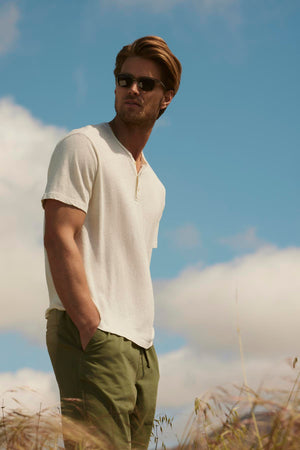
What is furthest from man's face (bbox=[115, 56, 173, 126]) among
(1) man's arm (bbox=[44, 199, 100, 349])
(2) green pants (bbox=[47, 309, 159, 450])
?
(2) green pants (bbox=[47, 309, 159, 450])

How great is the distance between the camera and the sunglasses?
152 inches

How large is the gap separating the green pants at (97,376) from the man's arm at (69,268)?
0.35 ft

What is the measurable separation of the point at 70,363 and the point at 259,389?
4.49 feet

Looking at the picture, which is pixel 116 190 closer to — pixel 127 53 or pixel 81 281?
pixel 81 281

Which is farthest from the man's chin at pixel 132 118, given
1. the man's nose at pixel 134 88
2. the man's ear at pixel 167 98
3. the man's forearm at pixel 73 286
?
the man's forearm at pixel 73 286

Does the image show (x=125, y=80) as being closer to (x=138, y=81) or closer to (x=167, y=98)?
(x=138, y=81)

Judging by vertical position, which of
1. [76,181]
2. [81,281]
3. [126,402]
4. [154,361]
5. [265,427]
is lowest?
[265,427]

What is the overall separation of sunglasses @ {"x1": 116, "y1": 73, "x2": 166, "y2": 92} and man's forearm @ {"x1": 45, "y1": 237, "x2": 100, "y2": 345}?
4.59 ft

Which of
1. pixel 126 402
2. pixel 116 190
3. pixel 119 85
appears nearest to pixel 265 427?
pixel 126 402

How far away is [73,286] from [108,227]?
1.67 feet

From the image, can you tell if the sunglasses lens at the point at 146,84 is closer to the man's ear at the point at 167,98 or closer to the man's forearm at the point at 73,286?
the man's ear at the point at 167,98

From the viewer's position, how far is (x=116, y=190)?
11.2 ft

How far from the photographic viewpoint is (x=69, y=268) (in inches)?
119

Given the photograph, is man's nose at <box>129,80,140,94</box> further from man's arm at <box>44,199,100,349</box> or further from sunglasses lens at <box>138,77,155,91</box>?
man's arm at <box>44,199,100,349</box>
